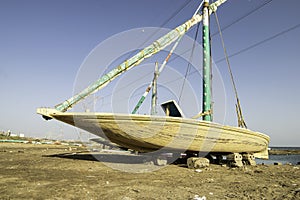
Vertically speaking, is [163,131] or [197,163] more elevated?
[163,131]

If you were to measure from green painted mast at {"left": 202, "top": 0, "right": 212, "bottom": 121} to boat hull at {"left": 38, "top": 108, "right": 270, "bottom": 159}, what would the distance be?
6.61ft

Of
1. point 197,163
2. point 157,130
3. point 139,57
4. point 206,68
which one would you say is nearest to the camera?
point 157,130

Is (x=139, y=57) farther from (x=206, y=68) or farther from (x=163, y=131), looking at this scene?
(x=163, y=131)

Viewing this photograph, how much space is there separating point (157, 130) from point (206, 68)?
230 inches

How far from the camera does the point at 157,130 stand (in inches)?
314

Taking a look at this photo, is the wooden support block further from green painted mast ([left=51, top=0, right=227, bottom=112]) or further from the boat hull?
green painted mast ([left=51, top=0, right=227, bottom=112])

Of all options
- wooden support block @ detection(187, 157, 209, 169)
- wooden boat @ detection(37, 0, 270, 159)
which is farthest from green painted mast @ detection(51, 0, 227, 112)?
wooden support block @ detection(187, 157, 209, 169)

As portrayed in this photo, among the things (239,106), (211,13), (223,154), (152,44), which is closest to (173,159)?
(223,154)

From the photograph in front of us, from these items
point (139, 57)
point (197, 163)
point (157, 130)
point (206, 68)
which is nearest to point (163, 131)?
point (157, 130)

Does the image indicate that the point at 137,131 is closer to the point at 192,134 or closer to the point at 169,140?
the point at 169,140

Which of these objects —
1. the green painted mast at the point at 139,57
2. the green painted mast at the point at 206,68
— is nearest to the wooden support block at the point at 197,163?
the green painted mast at the point at 206,68

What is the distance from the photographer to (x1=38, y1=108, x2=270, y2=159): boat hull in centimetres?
765

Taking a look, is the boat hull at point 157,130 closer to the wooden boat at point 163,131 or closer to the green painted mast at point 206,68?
the wooden boat at point 163,131

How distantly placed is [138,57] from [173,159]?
615 centimetres
